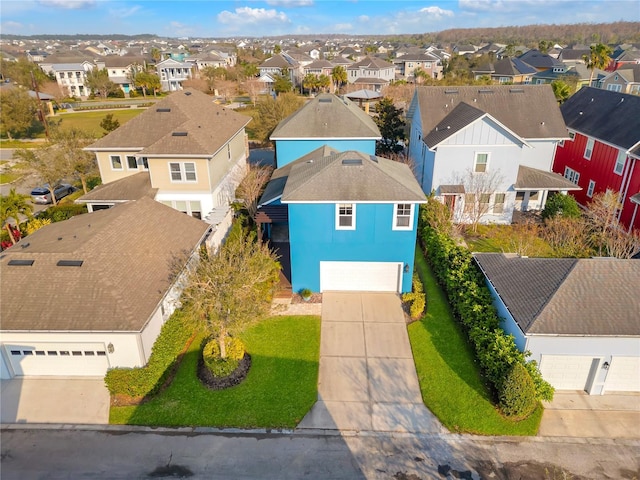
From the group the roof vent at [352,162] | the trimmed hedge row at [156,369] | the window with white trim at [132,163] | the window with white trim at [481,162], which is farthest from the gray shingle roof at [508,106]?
the trimmed hedge row at [156,369]

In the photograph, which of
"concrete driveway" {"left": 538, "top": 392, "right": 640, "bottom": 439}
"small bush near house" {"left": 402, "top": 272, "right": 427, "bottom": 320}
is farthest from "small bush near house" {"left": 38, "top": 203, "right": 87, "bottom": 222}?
"concrete driveway" {"left": 538, "top": 392, "right": 640, "bottom": 439}

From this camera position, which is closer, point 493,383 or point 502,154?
point 493,383

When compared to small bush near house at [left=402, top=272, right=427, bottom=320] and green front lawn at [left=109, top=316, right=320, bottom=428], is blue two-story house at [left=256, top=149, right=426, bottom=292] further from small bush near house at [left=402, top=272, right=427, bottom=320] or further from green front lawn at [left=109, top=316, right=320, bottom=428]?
green front lawn at [left=109, top=316, right=320, bottom=428]

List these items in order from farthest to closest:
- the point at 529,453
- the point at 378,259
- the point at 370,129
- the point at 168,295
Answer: the point at 370,129 → the point at 378,259 → the point at 168,295 → the point at 529,453

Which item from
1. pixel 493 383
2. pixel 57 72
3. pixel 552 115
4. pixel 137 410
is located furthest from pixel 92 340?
pixel 57 72

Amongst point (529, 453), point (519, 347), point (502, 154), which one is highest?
point (502, 154)

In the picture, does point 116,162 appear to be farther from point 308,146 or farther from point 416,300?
point 416,300

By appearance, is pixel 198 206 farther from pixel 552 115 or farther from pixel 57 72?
pixel 57 72
